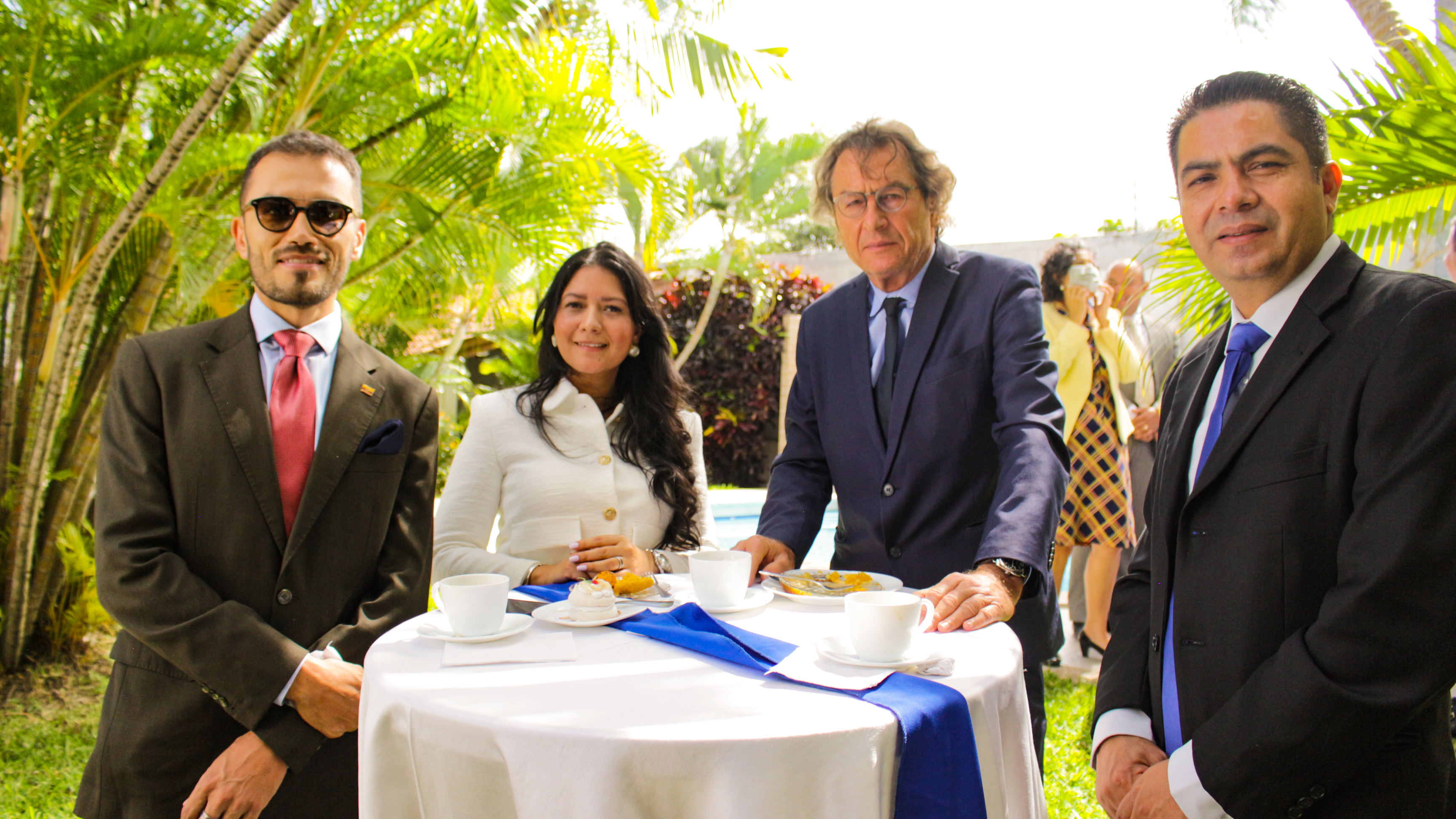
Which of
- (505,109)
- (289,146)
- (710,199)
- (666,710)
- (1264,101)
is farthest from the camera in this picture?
(710,199)

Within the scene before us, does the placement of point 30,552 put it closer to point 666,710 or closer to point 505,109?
point 505,109

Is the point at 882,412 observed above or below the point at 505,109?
below

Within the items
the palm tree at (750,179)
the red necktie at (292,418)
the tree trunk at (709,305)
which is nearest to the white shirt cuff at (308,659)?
the red necktie at (292,418)

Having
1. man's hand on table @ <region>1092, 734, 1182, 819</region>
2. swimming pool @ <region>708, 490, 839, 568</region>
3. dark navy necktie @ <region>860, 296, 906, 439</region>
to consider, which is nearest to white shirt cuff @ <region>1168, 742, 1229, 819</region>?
man's hand on table @ <region>1092, 734, 1182, 819</region>

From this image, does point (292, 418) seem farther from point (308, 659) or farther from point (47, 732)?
point (47, 732)

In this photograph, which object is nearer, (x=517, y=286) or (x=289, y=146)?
(x=289, y=146)

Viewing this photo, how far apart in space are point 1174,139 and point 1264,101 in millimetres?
185

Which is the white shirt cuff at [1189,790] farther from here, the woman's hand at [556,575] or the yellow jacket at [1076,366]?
the yellow jacket at [1076,366]

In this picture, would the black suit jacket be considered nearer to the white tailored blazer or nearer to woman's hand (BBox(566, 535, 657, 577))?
woman's hand (BBox(566, 535, 657, 577))

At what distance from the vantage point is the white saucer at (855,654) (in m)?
1.40

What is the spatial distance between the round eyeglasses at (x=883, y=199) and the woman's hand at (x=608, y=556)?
1145mm

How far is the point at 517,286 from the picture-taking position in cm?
1008

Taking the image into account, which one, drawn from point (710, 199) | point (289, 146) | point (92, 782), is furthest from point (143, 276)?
point (710, 199)

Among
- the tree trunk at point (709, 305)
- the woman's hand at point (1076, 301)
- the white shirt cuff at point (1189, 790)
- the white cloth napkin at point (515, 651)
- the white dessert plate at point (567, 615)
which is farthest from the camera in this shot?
the tree trunk at point (709, 305)
